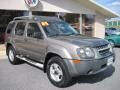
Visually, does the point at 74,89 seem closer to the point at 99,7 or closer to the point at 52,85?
the point at 52,85

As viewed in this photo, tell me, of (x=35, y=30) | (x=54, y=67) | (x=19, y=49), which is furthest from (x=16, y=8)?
(x=54, y=67)

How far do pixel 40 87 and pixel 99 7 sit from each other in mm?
12742

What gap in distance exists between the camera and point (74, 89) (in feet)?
17.7

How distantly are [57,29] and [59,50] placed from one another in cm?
131

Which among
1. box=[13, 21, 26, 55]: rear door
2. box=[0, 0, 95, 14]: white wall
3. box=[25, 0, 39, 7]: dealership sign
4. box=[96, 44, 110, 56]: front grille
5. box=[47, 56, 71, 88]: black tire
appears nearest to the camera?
box=[47, 56, 71, 88]: black tire

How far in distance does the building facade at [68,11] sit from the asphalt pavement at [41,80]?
7.20 metres

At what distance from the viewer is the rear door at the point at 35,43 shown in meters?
6.08

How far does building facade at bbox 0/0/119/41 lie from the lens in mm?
13758

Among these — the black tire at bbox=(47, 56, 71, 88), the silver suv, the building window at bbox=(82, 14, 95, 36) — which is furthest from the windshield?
the building window at bbox=(82, 14, 95, 36)

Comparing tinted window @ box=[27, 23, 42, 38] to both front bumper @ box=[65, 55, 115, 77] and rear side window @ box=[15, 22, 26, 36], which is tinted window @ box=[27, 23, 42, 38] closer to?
rear side window @ box=[15, 22, 26, 36]

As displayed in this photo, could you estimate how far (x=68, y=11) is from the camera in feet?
53.0

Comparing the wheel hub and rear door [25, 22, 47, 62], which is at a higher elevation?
rear door [25, 22, 47, 62]

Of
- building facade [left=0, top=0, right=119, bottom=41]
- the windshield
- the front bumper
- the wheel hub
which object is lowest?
the wheel hub

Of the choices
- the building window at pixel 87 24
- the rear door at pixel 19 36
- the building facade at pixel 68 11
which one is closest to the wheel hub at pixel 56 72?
the rear door at pixel 19 36
